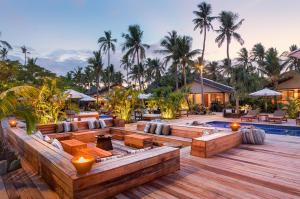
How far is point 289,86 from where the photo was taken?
73.0 ft

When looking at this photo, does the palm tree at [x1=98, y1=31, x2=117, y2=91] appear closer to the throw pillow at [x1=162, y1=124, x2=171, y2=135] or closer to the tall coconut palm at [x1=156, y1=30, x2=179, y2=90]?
the tall coconut palm at [x1=156, y1=30, x2=179, y2=90]

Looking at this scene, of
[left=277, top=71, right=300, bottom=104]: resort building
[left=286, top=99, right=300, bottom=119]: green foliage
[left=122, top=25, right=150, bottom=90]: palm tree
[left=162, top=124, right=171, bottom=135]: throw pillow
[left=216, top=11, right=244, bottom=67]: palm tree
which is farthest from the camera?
[left=122, top=25, right=150, bottom=90]: palm tree

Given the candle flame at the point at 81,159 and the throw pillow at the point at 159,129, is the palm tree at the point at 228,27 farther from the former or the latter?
the candle flame at the point at 81,159

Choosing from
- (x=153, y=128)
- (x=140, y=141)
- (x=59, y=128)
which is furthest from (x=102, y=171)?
(x=59, y=128)

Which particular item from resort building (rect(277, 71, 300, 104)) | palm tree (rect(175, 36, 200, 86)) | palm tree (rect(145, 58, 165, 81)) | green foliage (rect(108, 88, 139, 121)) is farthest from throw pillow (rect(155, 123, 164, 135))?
palm tree (rect(145, 58, 165, 81))

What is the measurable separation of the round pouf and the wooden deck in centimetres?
80

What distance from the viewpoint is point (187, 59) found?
942 inches

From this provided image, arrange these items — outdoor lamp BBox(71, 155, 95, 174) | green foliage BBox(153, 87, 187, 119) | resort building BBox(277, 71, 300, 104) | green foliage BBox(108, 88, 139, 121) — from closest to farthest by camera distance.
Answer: outdoor lamp BBox(71, 155, 95, 174)
green foliage BBox(108, 88, 139, 121)
green foliage BBox(153, 87, 187, 119)
resort building BBox(277, 71, 300, 104)

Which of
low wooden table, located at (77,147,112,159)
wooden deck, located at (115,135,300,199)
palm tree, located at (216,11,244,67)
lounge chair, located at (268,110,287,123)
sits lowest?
wooden deck, located at (115,135,300,199)

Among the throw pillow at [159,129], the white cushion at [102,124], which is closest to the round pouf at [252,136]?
the throw pillow at [159,129]

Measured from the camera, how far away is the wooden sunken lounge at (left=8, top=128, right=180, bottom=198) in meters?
3.06

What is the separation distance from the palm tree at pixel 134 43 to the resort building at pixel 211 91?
26.1 ft

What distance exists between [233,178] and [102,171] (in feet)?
7.97

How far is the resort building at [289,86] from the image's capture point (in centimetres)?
2172
